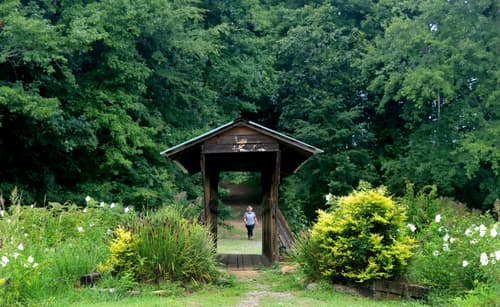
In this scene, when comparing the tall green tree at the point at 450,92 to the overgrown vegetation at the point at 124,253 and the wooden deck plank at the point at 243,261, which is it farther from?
the overgrown vegetation at the point at 124,253

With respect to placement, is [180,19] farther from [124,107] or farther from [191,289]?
[191,289]

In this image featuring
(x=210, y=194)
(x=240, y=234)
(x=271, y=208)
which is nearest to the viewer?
(x=271, y=208)

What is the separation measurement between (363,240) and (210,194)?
4.72 m

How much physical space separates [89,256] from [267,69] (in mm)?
17962

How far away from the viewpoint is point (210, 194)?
37.7 feet

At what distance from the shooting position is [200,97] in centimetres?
2066

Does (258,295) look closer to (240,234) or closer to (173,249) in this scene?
(173,249)

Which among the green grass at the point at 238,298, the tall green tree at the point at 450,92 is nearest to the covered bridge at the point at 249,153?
the green grass at the point at 238,298

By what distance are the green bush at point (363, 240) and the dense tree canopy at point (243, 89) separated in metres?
9.14

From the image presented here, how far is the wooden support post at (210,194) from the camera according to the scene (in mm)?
10386

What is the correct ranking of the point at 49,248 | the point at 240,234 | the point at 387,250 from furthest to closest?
the point at 240,234 < the point at 49,248 < the point at 387,250

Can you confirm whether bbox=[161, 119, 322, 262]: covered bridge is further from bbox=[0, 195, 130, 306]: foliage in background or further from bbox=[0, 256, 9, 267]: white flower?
bbox=[0, 256, 9, 267]: white flower

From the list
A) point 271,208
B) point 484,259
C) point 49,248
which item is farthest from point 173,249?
point 484,259

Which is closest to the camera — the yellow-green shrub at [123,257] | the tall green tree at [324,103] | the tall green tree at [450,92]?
the yellow-green shrub at [123,257]
